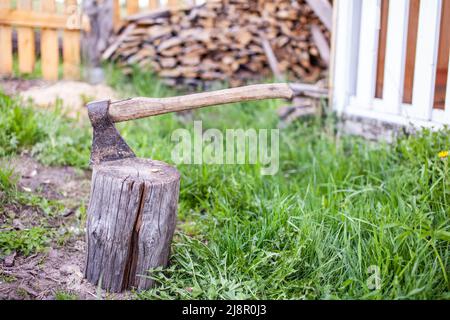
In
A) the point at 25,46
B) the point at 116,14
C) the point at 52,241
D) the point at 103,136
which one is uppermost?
the point at 116,14

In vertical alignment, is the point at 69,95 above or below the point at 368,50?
below

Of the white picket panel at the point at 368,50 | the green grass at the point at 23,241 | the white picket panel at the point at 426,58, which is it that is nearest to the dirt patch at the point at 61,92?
the green grass at the point at 23,241

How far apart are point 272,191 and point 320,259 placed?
107 cm

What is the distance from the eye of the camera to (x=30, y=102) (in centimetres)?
512

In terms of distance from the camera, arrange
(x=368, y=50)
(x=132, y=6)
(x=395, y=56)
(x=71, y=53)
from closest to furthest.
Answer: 1. (x=395, y=56)
2. (x=368, y=50)
3. (x=71, y=53)
4. (x=132, y=6)

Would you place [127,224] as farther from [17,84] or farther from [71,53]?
[71,53]

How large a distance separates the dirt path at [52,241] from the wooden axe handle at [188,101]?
36.9 inches

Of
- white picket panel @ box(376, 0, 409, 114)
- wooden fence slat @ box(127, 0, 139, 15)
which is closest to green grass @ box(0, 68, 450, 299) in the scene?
white picket panel @ box(376, 0, 409, 114)

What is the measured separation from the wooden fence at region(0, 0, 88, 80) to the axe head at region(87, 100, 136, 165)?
3.80 metres

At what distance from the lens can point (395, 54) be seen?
173 inches

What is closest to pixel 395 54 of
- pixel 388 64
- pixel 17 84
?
pixel 388 64

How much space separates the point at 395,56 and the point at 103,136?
2.86 m
